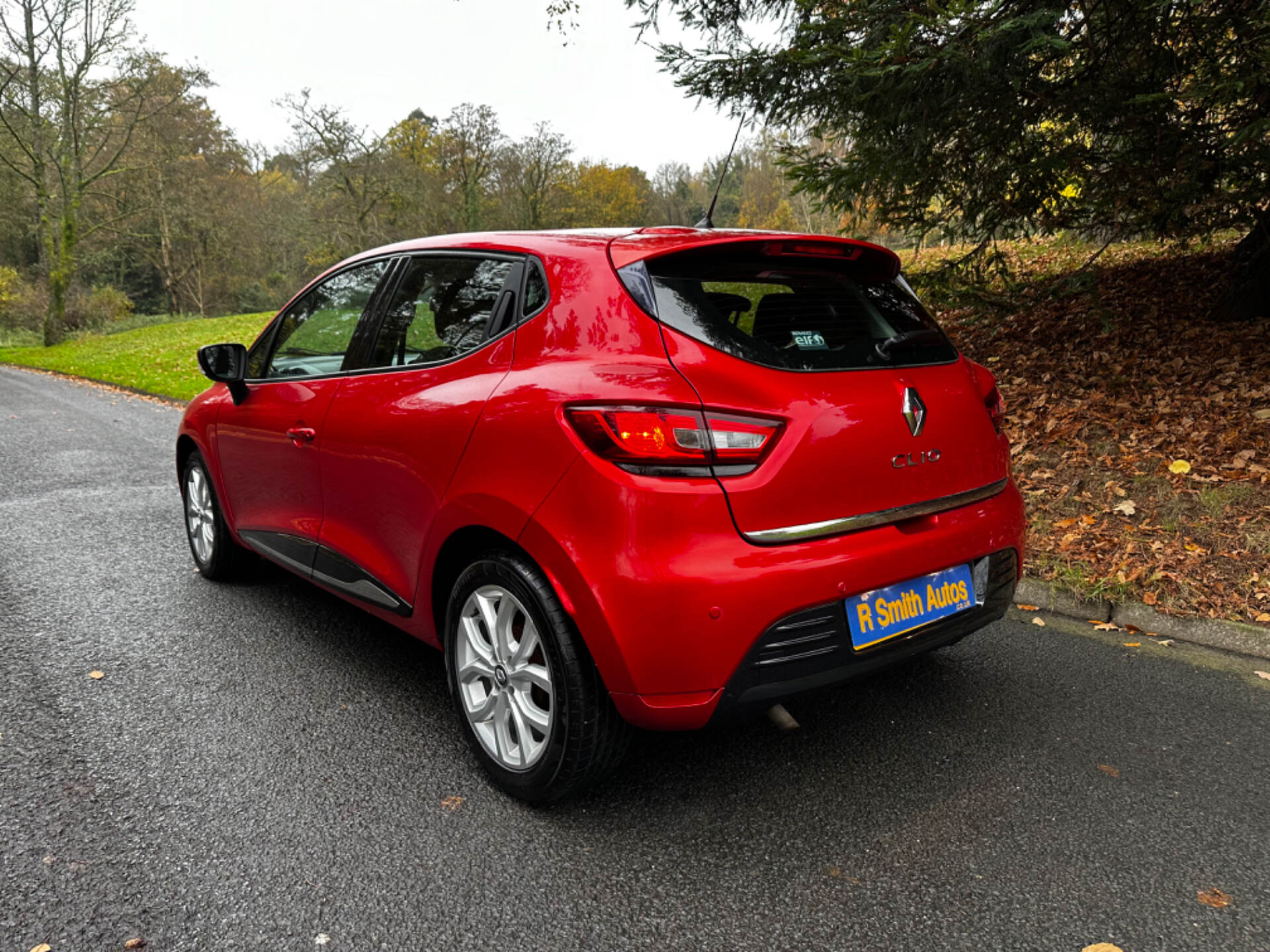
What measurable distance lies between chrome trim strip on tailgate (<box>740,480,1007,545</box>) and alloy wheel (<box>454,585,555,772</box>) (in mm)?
719

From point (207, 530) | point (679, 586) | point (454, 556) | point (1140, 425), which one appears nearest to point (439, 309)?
point (454, 556)

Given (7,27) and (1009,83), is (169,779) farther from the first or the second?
(7,27)

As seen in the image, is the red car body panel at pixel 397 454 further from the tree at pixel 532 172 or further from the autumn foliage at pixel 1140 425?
the tree at pixel 532 172

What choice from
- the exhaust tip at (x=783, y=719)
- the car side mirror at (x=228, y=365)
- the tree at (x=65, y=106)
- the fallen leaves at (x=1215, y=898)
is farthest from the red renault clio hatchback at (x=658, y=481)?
the tree at (x=65, y=106)

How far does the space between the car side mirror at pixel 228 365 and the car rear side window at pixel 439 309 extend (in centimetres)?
112

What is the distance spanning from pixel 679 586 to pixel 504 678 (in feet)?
2.47

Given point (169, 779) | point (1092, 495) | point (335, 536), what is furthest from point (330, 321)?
point (1092, 495)

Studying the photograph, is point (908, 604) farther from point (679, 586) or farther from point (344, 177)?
point (344, 177)

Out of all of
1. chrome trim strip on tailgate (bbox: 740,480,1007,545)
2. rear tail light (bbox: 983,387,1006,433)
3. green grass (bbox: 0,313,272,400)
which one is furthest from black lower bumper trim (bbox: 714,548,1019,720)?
green grass (bbox: 0,313,272,400)

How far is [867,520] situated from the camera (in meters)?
2.37

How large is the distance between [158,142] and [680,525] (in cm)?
3574

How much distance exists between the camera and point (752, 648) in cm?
220

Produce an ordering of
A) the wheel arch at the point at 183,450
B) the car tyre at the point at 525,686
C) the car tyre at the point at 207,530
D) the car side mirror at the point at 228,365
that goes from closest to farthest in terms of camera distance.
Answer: the car tyre at the point at 525,686, the car side mirror at the point at 228,365, the car tyre at the point at 207,530, the wheel arch at the point at 183,450

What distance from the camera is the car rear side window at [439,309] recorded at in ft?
9.13
